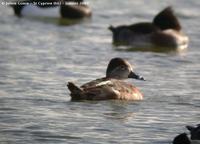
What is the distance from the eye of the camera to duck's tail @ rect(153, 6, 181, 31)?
2345 cm

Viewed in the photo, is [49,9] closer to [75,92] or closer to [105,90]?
[105,90]

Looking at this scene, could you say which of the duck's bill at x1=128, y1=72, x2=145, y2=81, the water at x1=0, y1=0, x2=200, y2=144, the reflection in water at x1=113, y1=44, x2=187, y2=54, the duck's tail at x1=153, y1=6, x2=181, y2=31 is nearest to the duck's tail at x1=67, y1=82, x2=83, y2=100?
the water at x1=0, y1=0, x2=200, y2=144

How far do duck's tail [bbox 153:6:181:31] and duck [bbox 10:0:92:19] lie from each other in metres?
3.84

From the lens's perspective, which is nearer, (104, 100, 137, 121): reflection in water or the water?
the water

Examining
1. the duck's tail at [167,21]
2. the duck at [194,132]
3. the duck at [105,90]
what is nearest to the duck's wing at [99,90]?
the duck at [105,90]

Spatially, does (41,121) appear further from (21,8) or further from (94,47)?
(21,8)

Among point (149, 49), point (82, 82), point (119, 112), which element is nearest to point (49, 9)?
point (149, 49)

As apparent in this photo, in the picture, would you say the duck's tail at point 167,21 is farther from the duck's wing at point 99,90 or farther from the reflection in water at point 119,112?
the reflection in water at point 119,112

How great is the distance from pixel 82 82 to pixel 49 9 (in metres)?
11.2

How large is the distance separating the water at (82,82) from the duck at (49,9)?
703mm

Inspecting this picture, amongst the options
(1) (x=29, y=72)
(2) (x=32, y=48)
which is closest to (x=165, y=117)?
(1) (x=29, y=72)

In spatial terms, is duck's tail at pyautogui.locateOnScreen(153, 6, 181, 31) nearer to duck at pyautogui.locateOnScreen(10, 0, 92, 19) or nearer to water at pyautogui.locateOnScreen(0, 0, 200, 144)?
water at pyautogui.locateOnScreen(0, 0, 200, 144)

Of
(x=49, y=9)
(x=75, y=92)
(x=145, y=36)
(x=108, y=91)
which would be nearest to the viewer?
(x=75, y=92)

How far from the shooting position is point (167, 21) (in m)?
23.6
